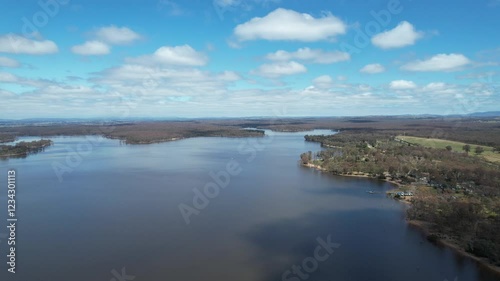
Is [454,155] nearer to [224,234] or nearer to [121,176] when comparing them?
[224,234]

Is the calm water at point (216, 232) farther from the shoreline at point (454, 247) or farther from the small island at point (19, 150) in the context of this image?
the small island at point (19, 150)

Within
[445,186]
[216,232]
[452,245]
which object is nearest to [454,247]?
[452,245]

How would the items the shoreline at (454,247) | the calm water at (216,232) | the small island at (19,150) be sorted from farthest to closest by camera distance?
the small island at (19,150)
the shoreline at (454,247)
the calm water at (216,232)

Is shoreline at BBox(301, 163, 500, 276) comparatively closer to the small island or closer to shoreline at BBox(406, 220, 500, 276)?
shoreline at BBox(406, 220, 500, 276)

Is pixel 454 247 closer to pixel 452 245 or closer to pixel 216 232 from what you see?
pixel 452 245

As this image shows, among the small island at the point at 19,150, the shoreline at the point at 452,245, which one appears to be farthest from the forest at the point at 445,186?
the small island at the point at 19,150

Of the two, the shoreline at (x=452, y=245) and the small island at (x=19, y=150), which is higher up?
the small island at (x=19, y=150)

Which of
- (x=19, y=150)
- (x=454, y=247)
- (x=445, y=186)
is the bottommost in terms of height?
(x=454, y=247)

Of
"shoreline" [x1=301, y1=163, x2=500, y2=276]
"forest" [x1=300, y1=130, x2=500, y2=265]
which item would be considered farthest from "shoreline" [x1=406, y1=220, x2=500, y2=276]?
"forest" [x1=300, y1=130, x2=500, y2=265]

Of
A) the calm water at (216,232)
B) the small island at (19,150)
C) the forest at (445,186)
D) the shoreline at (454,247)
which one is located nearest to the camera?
the calm water at (216,232)
